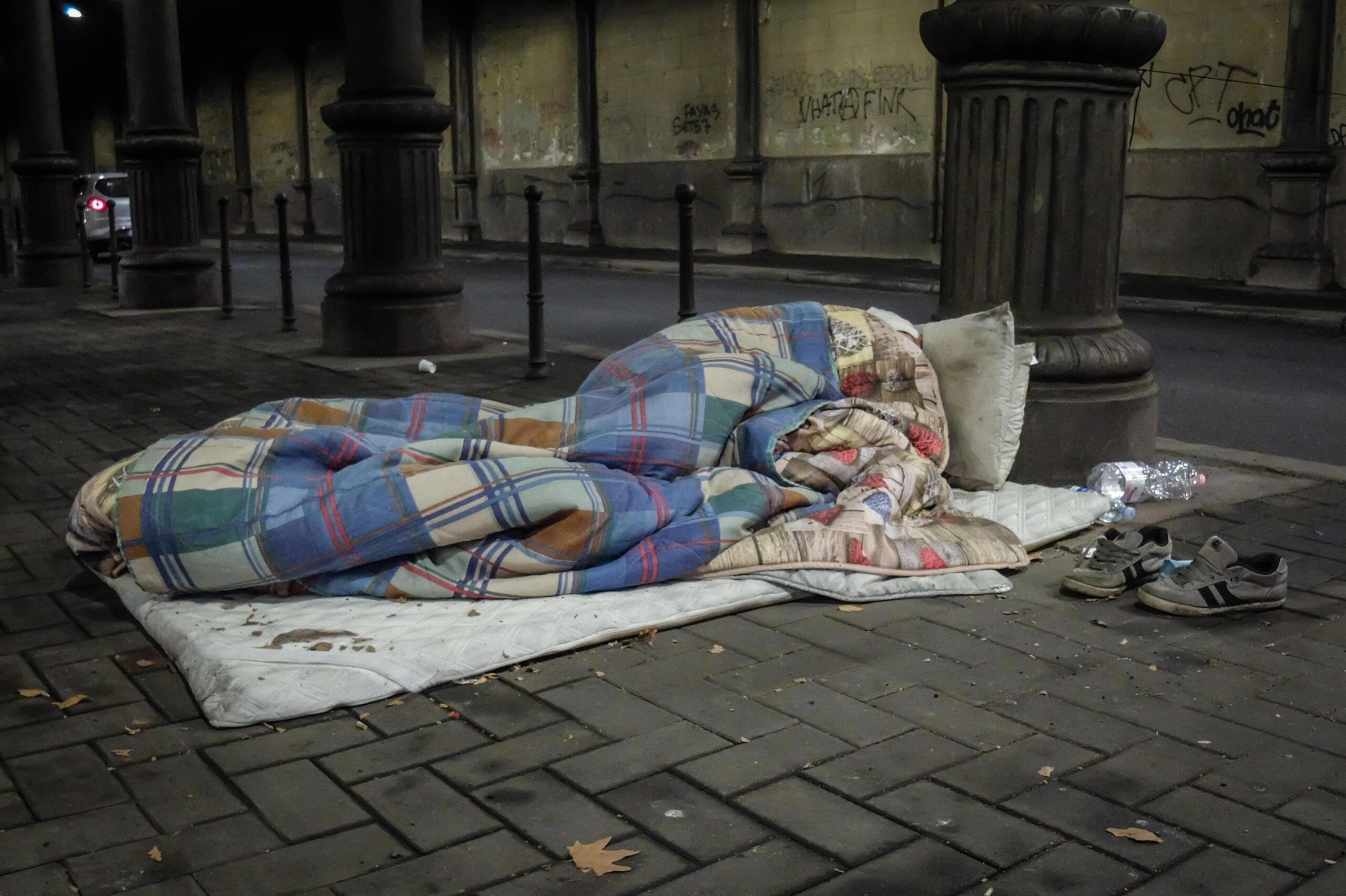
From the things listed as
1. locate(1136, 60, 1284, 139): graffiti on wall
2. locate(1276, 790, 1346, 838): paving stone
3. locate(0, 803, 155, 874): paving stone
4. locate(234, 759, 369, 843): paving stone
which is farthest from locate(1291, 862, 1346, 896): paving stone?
locate(1136, 60, 1284, 139): graffiti on wall

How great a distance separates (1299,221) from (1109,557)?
1043 centimetres

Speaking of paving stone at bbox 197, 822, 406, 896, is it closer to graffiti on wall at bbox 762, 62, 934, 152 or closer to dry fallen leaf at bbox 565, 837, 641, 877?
dry fallen leaf at bbox 565, 837, 641, 877

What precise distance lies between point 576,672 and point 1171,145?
1245 centimetres

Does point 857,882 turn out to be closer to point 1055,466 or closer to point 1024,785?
point 1024,785

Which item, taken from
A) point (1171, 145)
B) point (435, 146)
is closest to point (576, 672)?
point (435, 146)

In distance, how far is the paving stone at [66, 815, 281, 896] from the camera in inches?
89.3

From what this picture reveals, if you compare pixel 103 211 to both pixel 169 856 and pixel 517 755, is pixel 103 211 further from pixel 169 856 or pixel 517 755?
pixel 169 856

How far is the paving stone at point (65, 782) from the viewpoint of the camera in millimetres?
2533

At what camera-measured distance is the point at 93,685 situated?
10.3ft

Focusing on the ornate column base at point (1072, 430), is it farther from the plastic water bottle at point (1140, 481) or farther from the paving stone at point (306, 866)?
the paving stone at point (306, 866)

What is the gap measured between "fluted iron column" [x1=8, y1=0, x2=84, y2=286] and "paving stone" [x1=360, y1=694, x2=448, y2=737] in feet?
45.9

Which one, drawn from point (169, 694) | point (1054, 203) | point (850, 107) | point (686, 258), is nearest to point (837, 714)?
point (169, 694)

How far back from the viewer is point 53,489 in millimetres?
5051

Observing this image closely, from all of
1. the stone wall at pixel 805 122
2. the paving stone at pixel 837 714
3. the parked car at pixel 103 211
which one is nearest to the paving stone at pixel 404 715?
the paving stone at pixel 837 714
